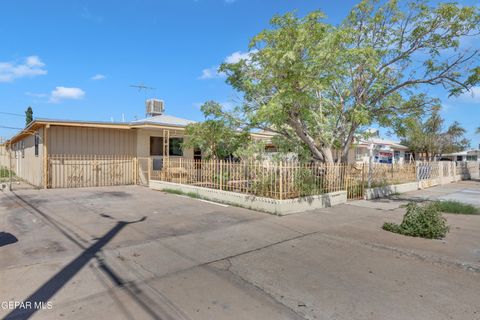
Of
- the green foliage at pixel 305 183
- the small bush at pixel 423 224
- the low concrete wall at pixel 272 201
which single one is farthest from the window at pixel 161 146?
the small bush at pixel 423 224

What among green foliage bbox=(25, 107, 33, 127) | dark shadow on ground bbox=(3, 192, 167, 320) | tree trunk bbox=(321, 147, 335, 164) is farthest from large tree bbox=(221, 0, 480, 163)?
green foliage bbox=(25, 107, 33, 127)

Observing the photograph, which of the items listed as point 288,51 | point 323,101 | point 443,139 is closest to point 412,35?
point 323,101

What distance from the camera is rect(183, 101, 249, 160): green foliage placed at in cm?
1348

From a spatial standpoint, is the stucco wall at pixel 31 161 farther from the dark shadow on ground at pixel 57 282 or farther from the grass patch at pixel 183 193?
the dark shadow on ground at pixel 57 282

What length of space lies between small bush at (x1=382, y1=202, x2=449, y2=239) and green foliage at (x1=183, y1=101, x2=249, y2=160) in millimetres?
8030

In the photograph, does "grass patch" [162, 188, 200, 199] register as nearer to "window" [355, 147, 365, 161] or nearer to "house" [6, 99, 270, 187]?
"house" [6, 99, 270, 187]

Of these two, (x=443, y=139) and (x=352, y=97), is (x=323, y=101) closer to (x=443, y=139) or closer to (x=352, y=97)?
(x=352, y=97)

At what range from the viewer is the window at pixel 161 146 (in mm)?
17297

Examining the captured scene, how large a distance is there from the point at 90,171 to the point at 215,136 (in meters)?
6.50

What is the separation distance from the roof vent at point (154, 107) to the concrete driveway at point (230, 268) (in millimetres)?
13501

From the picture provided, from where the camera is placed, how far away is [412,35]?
1101 centimetres

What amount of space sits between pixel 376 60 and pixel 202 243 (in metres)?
8.07

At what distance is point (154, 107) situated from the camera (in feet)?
70.0

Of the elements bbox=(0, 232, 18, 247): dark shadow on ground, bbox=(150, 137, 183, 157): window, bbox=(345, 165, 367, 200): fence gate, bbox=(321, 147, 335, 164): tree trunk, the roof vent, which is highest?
the roof vent
